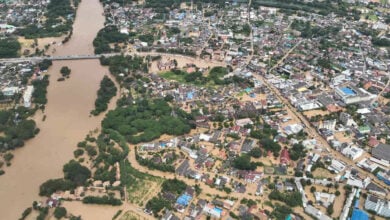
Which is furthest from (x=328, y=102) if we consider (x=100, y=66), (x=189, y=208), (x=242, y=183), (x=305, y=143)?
(x=100, y=66)

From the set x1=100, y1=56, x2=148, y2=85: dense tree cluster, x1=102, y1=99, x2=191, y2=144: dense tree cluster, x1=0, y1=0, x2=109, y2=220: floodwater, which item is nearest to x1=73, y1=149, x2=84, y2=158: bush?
x1=0, y1=0, x2=109, y2=220: floodwater

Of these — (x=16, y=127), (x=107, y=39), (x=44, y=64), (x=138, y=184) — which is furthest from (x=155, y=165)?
(x=107, y=39)

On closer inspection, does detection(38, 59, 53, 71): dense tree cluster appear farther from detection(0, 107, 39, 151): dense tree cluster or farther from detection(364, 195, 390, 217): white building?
detection(364, 195, 390, 217): white building

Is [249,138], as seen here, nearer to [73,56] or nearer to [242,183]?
[242,183]

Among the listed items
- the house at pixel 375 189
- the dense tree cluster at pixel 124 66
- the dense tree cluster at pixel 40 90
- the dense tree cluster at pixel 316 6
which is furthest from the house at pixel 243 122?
the dense tree cluster at pixel 316 6

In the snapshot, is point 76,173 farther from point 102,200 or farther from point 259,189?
point 259,189
